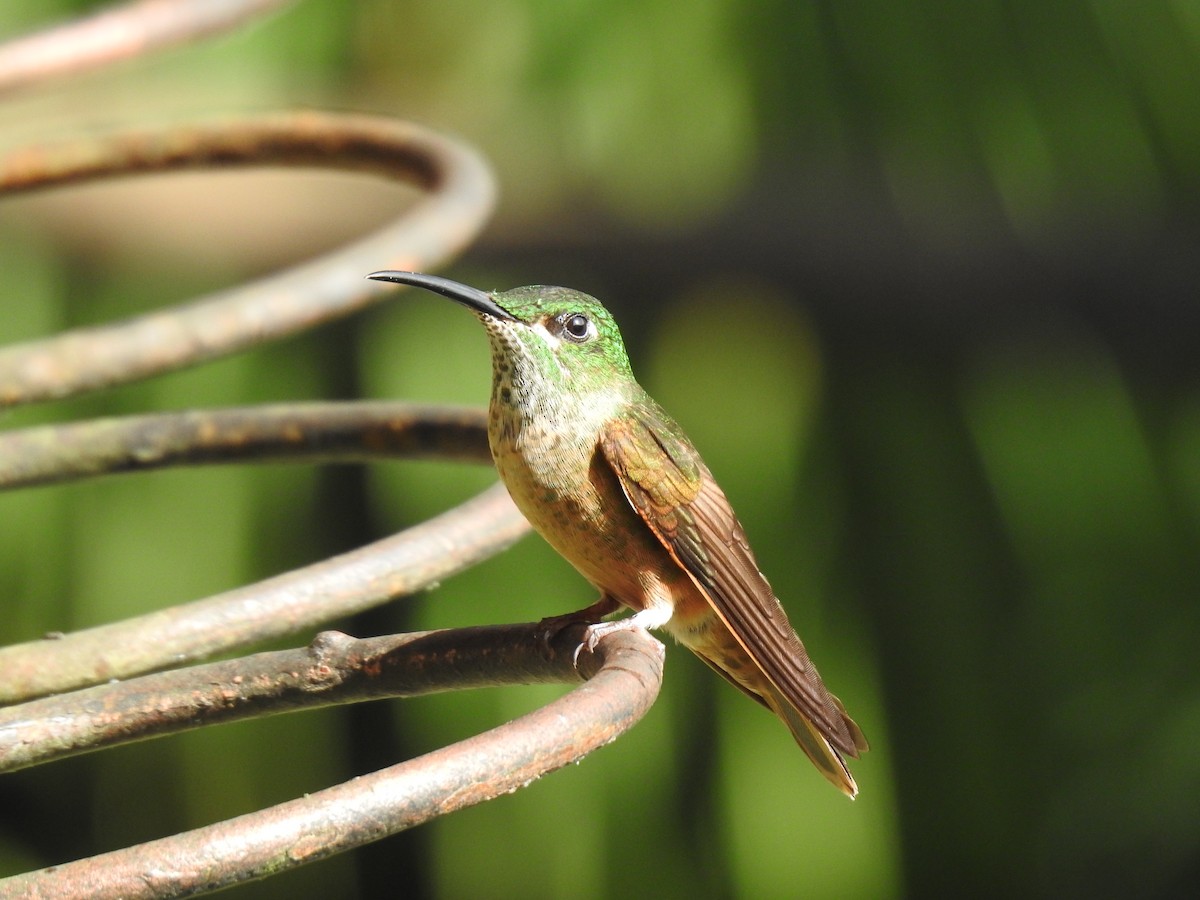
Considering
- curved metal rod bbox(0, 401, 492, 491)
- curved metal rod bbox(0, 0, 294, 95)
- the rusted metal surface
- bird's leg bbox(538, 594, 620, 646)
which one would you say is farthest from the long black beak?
curved metal rod bbox(0, 0, 294, 95)

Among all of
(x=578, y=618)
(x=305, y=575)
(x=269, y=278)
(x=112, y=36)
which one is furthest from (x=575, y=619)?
(x=112, y=36)

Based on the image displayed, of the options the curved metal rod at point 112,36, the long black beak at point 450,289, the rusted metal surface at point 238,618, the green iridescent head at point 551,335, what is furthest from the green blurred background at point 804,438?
the rusted metal surface at point 238,618

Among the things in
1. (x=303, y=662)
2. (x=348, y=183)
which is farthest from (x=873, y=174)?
(x=303, y=662)

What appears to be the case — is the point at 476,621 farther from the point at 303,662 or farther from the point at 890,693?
the point at 303,662

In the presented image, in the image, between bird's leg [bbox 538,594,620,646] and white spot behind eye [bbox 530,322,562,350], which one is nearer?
bird's leg [bbox 538,594,620,646]

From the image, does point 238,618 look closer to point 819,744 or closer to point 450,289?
point 450,289

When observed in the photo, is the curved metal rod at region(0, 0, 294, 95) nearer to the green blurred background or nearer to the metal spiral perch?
the metal spiral perch
